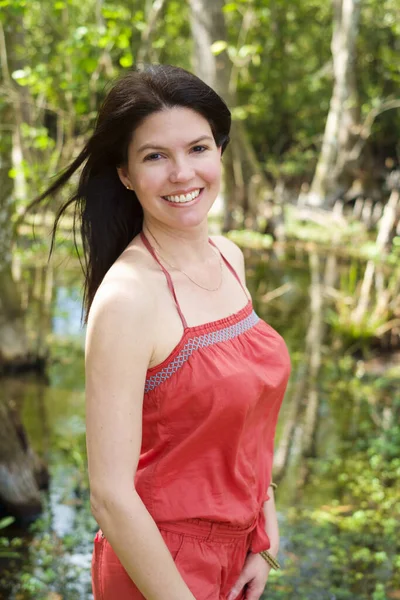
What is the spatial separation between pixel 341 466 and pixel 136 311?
362 centimetres

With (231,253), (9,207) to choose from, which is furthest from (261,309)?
(231,253)

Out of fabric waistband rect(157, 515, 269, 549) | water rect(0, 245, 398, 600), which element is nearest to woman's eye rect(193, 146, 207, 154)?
fabric waistband rect(157, 515, 269, 549)

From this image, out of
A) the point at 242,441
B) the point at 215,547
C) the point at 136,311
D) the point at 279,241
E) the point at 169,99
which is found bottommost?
the point at 279,241

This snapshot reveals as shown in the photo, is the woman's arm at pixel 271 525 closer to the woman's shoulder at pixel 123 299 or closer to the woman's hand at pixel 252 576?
the woman's hand at pixel 252 576

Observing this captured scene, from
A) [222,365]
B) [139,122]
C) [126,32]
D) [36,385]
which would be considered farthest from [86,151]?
[36,385]

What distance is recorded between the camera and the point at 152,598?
4.98 feet

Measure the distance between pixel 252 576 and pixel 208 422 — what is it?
0.52 metres

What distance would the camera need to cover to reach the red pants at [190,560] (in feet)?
5.30

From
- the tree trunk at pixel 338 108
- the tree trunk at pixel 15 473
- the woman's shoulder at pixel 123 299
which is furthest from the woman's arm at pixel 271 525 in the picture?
the tree trunk at pixel 338 108

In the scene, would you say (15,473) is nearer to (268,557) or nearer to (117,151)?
(268,557)

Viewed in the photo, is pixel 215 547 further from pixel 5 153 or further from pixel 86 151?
pixel 5 153

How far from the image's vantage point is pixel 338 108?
1591 cm

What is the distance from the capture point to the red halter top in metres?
1.56

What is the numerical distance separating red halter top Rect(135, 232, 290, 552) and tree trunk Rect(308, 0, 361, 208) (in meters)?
14.6
